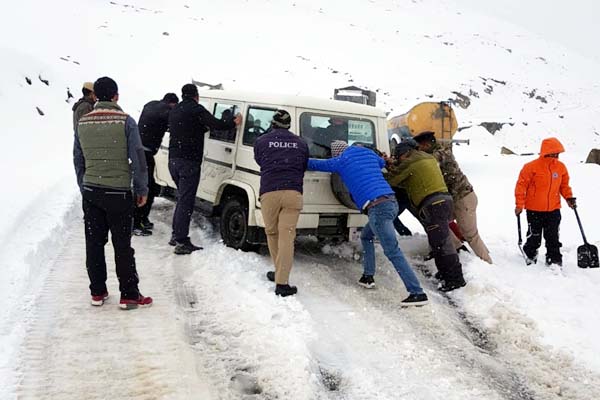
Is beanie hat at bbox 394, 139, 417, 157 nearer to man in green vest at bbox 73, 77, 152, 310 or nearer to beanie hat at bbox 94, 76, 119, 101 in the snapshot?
man in green vest at bbox 73, 77, 152, 310

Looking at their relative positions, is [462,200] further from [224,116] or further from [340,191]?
[224,116]

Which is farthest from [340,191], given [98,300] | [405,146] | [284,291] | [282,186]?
[98,300]

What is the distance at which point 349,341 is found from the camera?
13.8 feet

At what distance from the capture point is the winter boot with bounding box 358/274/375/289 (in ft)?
17.9

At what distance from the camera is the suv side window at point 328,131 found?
585 centimetres

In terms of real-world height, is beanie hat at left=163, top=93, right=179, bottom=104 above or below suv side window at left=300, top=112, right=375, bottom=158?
above

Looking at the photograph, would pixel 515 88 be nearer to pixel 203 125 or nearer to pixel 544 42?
pixel 544 42

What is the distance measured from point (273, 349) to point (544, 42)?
7749 cm

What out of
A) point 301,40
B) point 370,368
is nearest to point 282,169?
point 370,368

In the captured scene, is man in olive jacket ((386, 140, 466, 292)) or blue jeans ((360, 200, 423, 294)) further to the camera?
man in olive jacket ((386, 140, 466, 292))

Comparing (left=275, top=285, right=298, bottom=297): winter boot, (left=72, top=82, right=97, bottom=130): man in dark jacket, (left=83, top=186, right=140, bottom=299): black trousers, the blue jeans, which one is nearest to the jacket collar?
(left=83, top=186, right=140, bottom=299): black trousers

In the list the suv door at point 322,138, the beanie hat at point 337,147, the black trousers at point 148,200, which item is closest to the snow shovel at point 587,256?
the suv door at point 322,138

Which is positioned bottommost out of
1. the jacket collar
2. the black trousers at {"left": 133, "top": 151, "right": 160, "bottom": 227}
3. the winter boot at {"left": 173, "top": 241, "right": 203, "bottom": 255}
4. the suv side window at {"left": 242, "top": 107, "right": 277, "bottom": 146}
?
the winter boot at {"left": 173, "top": 241, "right": 203, "bottom": 255}

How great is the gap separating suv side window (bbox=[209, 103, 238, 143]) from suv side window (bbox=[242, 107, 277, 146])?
0.67ft
